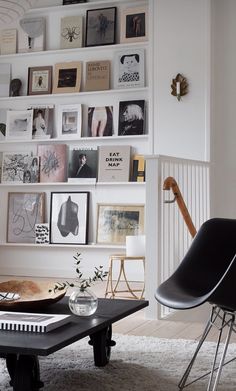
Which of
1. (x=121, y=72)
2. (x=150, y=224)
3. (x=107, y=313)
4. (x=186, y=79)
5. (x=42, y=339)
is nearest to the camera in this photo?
(x=42, y=339)

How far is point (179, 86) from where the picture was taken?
6.54 metres

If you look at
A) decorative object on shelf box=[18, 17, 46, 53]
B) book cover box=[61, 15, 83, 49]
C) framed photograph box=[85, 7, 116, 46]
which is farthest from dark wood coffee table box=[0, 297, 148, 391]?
decorative object on shelf box=[18, 17, 46, 53]

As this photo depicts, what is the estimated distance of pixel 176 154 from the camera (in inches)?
259

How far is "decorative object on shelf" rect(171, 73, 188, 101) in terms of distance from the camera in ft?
21.5

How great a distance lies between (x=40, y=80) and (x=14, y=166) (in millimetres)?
1044

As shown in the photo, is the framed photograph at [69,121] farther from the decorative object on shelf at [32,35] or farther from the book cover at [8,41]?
the book cover at [8,41]

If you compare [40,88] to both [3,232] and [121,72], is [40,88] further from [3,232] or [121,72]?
[3,232]

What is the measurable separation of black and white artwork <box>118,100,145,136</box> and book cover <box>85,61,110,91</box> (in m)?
0.32

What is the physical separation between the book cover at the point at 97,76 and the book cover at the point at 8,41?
3.41 ft

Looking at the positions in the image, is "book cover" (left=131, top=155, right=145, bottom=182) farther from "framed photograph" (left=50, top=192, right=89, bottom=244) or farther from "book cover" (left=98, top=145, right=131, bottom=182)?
"framed photograph" (left=50, top=192, right=89, bottom=244)

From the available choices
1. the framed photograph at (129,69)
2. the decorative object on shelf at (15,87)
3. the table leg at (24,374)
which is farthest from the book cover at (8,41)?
the table leg at (24,374)

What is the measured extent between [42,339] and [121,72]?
4.98 m

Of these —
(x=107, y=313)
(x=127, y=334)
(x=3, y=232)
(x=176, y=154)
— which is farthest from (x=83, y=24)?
(x=107, y=313)

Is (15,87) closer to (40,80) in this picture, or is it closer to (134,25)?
(40,80)
